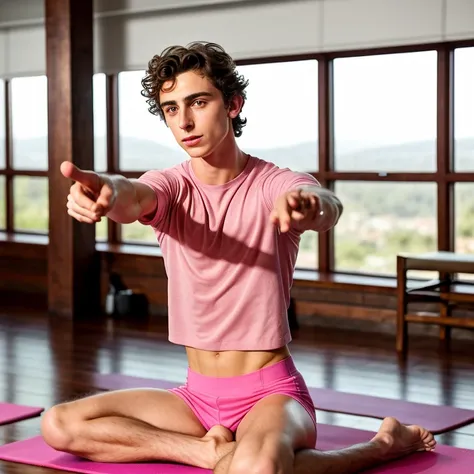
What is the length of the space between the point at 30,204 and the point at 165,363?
323 centimetres

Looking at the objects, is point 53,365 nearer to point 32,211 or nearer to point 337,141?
point 337,141

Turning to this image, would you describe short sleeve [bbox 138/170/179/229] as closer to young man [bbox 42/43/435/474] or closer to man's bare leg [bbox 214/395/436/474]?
young man [bbox 42/43/435/474]

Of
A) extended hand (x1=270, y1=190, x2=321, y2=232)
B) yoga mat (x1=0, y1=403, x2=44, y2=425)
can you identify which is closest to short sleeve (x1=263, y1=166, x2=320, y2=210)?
extended hand (x1=270, y1=190, x2=321, y2=232)

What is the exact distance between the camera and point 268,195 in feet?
9.38

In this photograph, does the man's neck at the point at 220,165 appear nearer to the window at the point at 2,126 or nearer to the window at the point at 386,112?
the window at the point at 386,112

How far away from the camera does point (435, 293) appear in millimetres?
5340

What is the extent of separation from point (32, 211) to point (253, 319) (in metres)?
5.24

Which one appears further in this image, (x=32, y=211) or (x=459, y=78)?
(x=32, y=211)

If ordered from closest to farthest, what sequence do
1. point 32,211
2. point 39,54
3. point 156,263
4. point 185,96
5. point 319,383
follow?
1. point 185,96
2. point 319,383
3. point 156,263
4. point 39,54
5. point 32,211

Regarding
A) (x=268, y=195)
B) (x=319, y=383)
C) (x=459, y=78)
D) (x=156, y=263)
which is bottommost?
(x=319, y=383)

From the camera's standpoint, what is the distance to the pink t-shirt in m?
2.88

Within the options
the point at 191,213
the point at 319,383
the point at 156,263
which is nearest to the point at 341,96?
the point at 156,263

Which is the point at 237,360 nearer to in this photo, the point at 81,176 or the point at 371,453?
the point at 371,453

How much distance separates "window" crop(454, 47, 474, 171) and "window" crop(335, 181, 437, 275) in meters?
0.24
